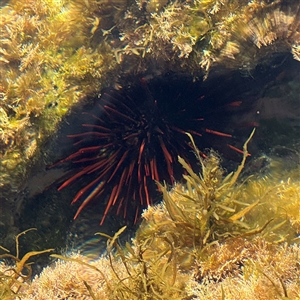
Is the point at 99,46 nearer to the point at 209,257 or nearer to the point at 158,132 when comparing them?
the point at 158,132

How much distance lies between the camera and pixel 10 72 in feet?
9.41

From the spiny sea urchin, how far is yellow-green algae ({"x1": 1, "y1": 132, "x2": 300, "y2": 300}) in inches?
19.8

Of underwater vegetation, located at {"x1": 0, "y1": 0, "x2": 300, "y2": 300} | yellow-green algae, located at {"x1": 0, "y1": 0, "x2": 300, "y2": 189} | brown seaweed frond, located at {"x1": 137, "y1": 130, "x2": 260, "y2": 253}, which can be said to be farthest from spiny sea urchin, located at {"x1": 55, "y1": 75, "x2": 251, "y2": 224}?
brown seaweed frond, located at {"x1": 137, "y1": 130, "x2": 260, "y2": 253}

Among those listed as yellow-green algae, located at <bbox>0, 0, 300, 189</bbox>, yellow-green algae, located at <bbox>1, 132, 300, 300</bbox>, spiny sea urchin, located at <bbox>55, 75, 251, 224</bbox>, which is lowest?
yellow-green algae, located at <bbox>1, 132, 300, 300</bbox>

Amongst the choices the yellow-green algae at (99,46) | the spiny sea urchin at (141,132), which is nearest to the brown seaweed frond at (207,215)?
the spiny sea urchin at (141,132)

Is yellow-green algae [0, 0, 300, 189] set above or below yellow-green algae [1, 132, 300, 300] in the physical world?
above

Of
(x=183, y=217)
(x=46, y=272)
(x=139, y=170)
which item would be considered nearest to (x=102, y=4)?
(x=139, y=170)

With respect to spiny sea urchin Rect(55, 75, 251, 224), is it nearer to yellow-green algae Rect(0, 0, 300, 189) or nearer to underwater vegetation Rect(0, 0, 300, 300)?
underwater vegetation Rect(0, 0, 300, 300)

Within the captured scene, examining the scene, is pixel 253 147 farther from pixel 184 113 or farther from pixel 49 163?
pixel 49 163

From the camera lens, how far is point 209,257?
2205mm

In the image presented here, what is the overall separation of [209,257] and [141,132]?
139 centimetres

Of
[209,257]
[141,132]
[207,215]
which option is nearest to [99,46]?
[141,132]

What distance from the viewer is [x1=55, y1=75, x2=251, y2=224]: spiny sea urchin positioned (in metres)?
3.11

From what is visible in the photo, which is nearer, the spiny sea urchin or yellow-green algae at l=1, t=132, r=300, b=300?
yellow-green algae at l=1, t=132, r=300, b=300
